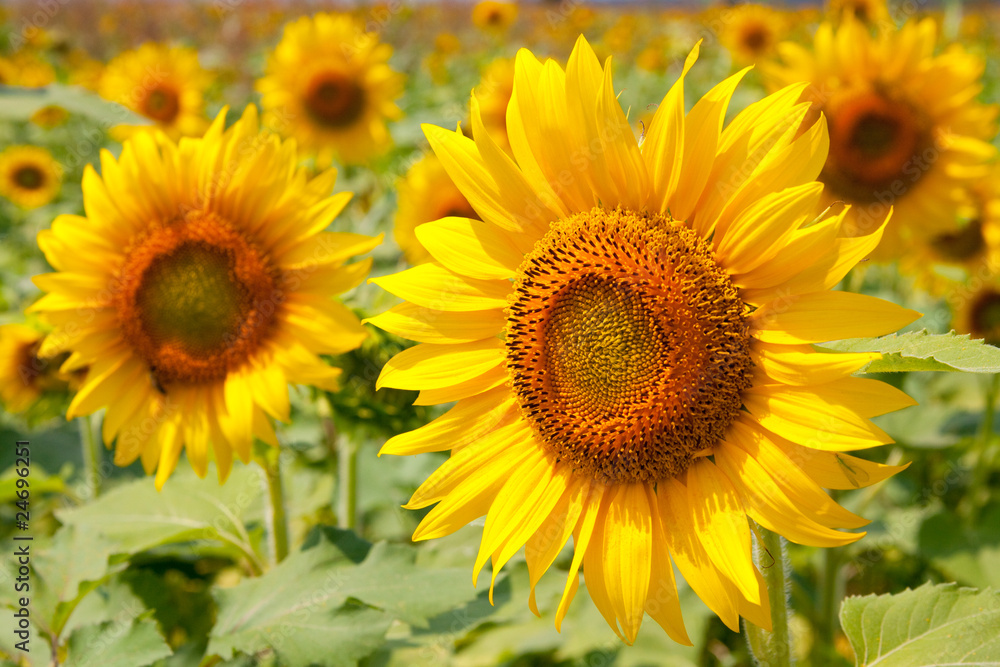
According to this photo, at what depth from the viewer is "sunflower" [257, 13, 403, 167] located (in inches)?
195

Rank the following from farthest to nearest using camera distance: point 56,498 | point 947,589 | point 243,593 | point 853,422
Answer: point 56,498
point 243,593
point 947,589
point 853,422

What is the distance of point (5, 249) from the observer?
594 cm

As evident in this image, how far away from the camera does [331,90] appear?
4996 millimetres

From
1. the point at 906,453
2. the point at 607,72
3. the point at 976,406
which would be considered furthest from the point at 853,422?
the point at 976,406

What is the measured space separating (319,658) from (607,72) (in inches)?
59.3

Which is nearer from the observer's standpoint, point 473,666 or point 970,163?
point 473,666

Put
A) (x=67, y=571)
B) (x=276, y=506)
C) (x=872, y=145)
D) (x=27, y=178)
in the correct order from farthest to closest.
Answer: (x=27, y=178) → (x=872, y=145) → (x=276, y=506) → (x=67, y=571)

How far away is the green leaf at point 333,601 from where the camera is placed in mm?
1881

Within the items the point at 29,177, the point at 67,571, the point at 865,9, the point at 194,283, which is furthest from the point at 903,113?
the point at 29,177

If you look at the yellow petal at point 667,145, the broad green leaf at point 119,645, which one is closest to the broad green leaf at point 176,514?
the broad green leaf at point 119,645

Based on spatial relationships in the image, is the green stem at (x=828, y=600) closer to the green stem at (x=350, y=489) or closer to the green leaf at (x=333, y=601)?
the green leaf at (x=333, y=601)

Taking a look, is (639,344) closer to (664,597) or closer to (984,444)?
(664,597)

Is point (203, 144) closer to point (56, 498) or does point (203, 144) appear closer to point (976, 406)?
point (56, 498)

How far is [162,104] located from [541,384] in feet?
16.5
